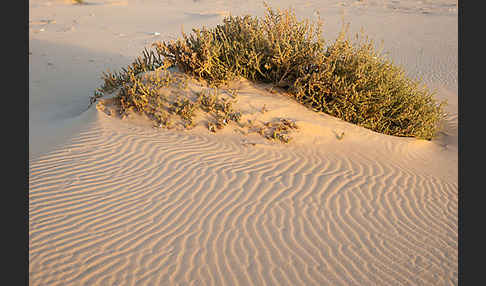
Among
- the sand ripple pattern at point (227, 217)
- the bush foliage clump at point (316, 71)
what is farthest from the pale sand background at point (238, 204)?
the bush foliage clump at point (316, 71)

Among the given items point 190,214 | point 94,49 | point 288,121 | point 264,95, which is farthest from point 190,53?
point 94,49

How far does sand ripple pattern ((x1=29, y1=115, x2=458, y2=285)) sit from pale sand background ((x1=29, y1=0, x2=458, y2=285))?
0.05 ft

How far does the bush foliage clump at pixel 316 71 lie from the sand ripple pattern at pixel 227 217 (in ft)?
4.46

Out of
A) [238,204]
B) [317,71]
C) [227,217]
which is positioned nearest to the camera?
[227,217]

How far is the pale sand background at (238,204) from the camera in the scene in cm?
328

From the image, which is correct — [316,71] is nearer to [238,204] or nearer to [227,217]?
[238,204]

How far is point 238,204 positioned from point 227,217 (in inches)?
11.2

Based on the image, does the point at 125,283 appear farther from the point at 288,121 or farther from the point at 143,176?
the point at 288,121

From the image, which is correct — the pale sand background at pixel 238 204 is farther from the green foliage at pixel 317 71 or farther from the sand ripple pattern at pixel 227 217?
the green foliage at pixel 317 71

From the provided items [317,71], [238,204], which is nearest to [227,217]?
[238,204]

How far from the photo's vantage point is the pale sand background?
328 cm

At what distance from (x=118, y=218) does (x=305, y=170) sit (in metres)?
2.70

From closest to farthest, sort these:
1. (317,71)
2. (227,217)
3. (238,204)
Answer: (227,217) → (238,204) → (317,71)

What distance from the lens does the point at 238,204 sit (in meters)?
4.11
